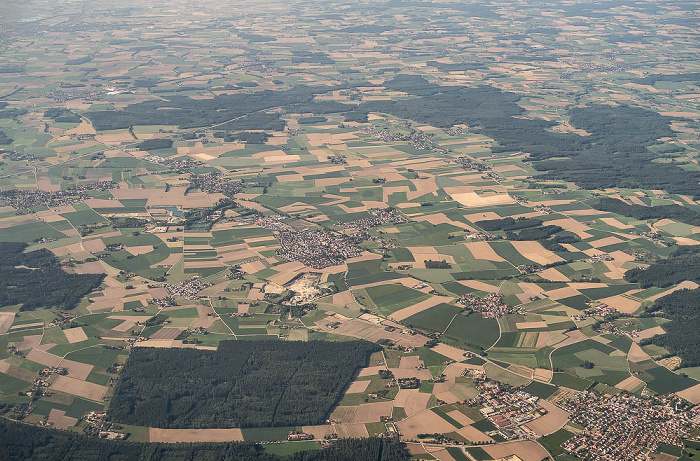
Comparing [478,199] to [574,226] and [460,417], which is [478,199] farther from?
[460,417]

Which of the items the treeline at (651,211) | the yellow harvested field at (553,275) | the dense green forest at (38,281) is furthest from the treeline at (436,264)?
the dense green forest at (38,281)

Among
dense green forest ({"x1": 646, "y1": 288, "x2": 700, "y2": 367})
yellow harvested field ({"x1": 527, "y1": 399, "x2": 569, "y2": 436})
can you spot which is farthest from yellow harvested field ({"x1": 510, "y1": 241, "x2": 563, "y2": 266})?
yellow harvested field ({"x1": 527, "y1": 399, "x2": 569, "y2": 436})

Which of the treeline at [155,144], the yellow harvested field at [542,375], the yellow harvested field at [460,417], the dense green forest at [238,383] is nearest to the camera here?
the yellow harvested field at [460,417]

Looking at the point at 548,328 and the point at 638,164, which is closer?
the point at 548,328

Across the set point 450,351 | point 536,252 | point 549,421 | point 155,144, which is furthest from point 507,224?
point 155,144

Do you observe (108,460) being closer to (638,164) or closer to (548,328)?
(548,328)

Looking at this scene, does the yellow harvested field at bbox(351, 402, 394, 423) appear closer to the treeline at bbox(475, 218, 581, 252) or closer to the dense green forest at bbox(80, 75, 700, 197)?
the treeline at bbox(475, 218, 581, 252)

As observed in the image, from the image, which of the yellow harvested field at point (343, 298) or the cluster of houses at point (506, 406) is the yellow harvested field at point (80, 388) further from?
the cluster of houses at point (506, 406)

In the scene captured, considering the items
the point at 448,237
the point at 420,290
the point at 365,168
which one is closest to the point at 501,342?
the point at 420,290
